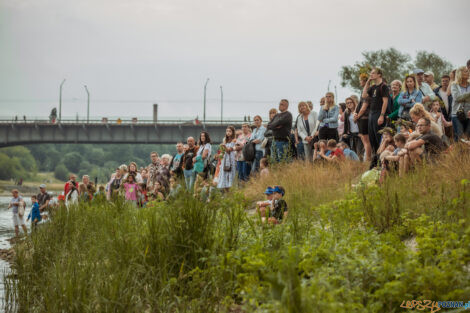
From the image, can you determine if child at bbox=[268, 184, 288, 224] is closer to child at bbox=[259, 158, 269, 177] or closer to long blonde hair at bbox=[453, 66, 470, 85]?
child at bbox=[259, 158, 269, 177]

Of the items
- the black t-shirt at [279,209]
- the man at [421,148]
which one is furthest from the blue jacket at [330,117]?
the black t-shirt at [279,209]

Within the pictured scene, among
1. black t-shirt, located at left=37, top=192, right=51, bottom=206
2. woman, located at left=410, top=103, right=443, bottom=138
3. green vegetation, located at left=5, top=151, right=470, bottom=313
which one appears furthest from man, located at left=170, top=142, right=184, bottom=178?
black t-shirt, located at left=37, top=192, right=51, bottom=206

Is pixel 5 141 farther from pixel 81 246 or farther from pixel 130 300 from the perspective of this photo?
pixel 130 300

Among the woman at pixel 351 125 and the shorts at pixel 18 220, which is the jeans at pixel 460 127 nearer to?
the woman at pixel 351 125

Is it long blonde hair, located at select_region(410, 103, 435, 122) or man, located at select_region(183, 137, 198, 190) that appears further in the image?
man, located at select_region(183, 137, 198, 190)

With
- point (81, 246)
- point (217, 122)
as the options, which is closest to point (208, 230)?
point (81, 246)

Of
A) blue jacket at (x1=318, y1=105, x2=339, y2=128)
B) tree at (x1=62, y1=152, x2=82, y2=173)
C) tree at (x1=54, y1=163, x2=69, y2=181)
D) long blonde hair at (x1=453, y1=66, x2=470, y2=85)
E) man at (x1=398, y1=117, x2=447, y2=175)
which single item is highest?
long blonde hair at (x1=453, y1=66, x2=470, y2=85)

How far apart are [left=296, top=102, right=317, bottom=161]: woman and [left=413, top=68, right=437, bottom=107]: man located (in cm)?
274

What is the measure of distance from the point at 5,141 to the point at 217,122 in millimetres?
19679

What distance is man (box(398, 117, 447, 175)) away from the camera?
9.68m

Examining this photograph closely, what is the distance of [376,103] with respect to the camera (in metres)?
12.4

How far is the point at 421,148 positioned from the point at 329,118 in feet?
14.2

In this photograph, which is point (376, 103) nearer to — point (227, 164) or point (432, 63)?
point (227, 164)

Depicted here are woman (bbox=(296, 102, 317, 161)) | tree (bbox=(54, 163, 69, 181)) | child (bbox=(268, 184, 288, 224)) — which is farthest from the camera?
tree (bbox=(54, 163, 69, 181))
